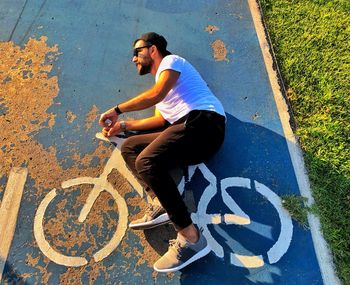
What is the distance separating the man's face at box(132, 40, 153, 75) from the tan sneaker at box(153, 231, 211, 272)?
69.8 inches

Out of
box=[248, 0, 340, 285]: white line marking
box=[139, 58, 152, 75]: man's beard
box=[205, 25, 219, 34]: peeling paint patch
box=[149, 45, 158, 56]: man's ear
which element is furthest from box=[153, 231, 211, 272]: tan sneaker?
box=[205, 25, 219, 34]: peeling paint patch

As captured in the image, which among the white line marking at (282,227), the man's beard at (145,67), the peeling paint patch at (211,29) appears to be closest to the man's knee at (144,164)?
the man's beard at (145,67)

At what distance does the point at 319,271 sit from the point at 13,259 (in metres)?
2.88

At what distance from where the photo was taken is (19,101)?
454cm

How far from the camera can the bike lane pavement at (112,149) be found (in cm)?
356

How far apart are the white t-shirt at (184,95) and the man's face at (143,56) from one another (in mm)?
209

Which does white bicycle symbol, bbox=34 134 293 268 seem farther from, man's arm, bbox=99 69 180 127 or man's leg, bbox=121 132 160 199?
man's arm, bbox=99 69 180 127

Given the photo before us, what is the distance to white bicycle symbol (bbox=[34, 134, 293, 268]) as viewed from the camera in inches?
141

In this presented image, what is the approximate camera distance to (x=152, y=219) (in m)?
3.64

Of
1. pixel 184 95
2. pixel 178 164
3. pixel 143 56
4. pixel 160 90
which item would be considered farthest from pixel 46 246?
pixel 143 56

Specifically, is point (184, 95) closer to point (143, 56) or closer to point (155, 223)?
point (143, 56)

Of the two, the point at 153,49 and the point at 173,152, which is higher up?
the point at 153,49

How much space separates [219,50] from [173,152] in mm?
2107

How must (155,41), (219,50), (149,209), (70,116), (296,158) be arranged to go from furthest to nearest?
(219,50) → (70,116) → (296,158) → (155,41) → (149,209)
